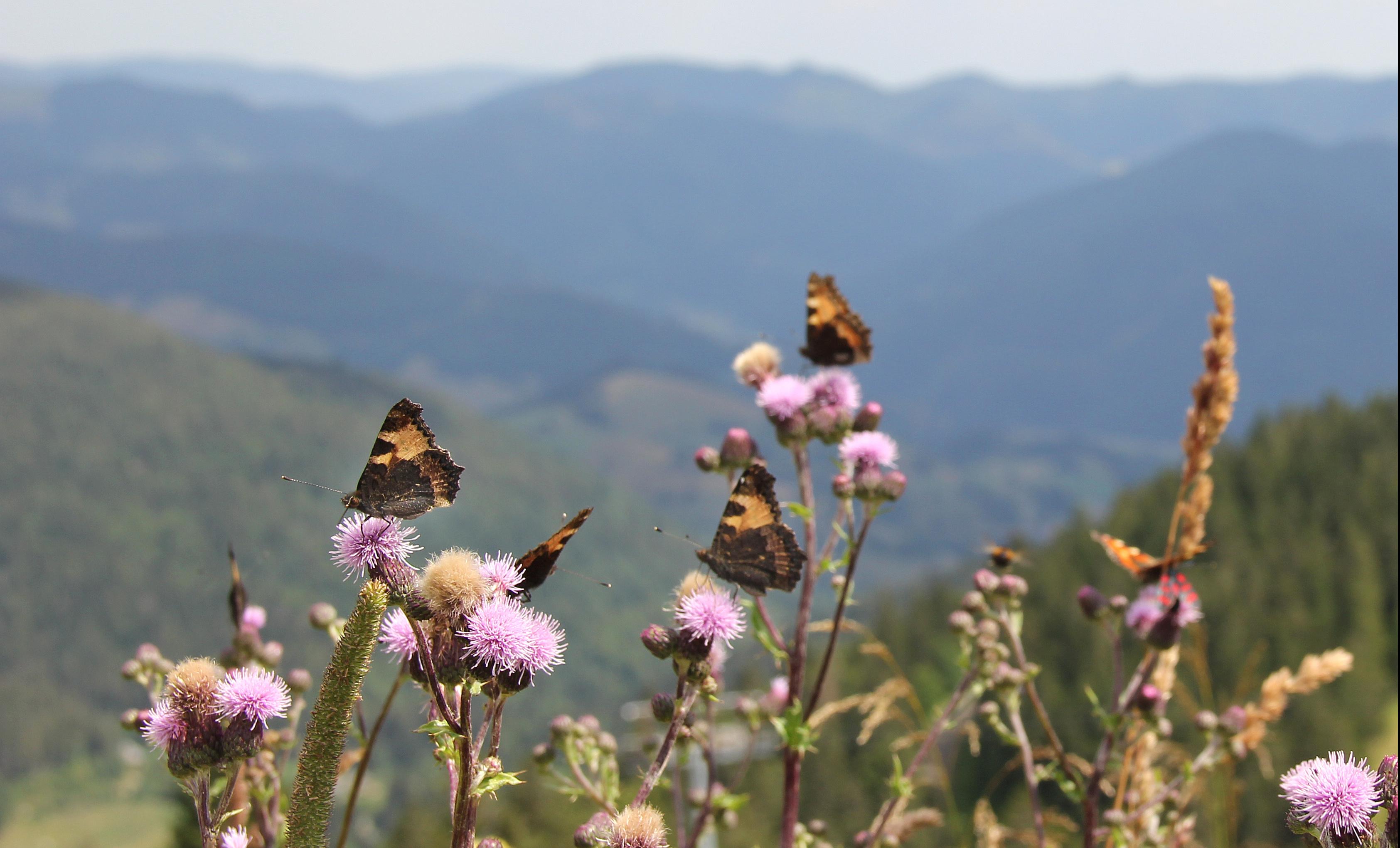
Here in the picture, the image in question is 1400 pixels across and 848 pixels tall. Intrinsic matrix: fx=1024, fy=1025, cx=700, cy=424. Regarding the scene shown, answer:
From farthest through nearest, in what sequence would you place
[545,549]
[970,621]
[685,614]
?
[970,621]
[685,614]
[545,549]

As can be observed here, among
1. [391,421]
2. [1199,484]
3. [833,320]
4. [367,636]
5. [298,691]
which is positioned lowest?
[367,636]

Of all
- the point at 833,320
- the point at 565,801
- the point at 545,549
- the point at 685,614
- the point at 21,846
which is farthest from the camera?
the point at 21,846

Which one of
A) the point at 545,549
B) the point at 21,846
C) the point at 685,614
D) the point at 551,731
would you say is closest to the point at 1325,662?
the point at 685,614

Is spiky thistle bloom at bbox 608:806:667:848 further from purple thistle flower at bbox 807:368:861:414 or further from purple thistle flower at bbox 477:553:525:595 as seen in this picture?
purple thistle flower at bbox 807:368:861:414

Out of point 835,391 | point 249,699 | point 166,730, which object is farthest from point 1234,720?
point 166,730

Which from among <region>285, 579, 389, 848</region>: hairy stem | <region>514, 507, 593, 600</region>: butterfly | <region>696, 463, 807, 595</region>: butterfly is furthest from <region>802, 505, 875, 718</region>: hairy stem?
<region>285, 579, 389, 848</region>: hairy stem

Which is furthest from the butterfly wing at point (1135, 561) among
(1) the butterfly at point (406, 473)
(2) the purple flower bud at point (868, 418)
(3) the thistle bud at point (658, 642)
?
(1) the butterfly at point (406, 473)

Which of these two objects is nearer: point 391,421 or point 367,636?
point 367,636

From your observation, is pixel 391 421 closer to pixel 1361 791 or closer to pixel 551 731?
pixel 551 731
